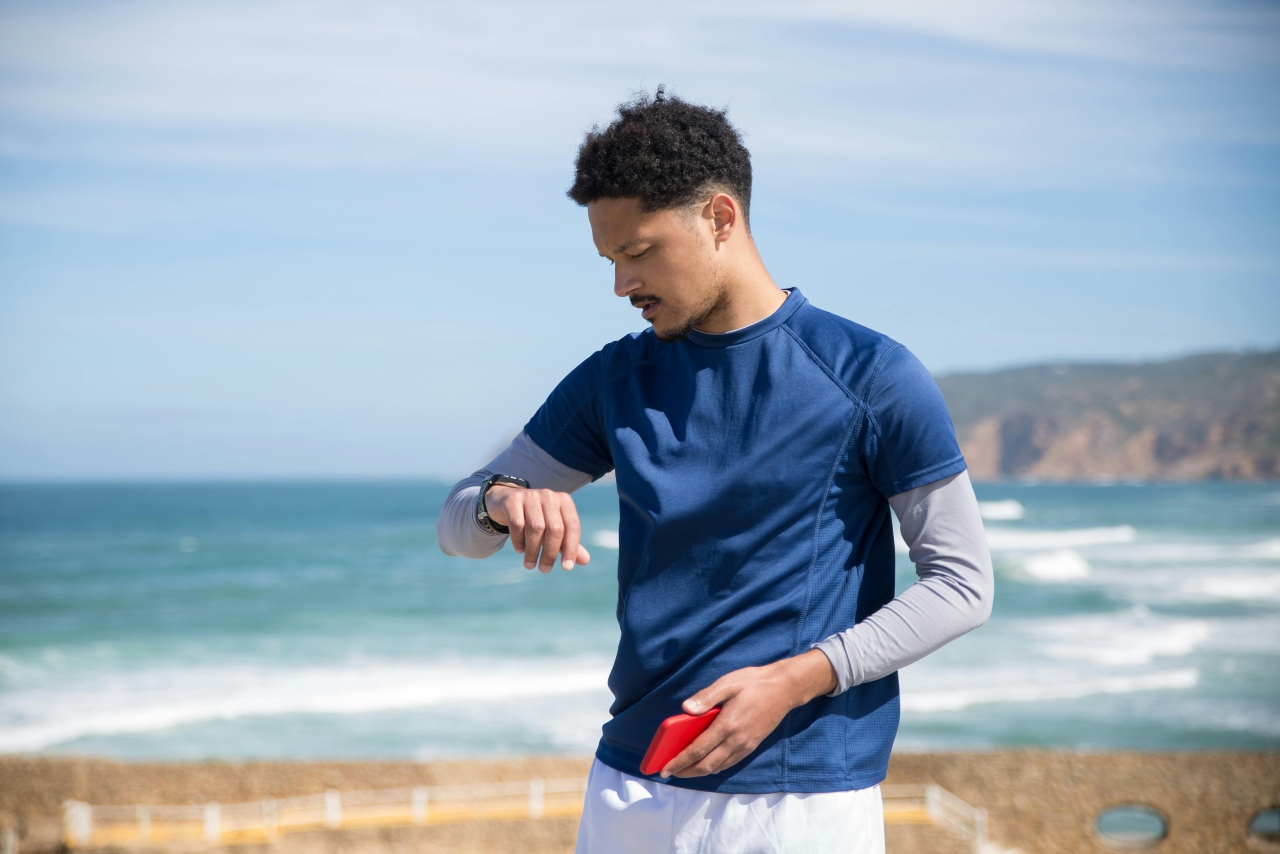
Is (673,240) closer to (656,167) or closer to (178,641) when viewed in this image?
(656,167)

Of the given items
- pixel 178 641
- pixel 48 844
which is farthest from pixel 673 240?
pixel 178 641

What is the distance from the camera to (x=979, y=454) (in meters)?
105

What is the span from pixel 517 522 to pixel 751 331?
410 millimetres

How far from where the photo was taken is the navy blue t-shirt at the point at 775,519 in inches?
55.6

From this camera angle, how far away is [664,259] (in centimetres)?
147

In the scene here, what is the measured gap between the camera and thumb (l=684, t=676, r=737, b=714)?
1318 millimetres

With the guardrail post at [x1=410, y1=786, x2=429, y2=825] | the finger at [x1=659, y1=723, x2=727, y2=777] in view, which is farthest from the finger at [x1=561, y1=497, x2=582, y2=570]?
the guardrail post at [x1=410, y1=786, x2=429, y2=825]

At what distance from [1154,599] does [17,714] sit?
2589 cm

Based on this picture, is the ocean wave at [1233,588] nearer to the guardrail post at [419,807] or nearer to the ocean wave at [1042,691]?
the ocean wave at [1042,691]

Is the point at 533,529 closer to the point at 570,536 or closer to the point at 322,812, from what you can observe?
the point at 570,536

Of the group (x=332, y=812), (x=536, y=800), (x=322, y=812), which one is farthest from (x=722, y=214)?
(x=322, y=812)

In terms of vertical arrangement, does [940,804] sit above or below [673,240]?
below

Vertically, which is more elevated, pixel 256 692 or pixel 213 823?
pixel 213 823

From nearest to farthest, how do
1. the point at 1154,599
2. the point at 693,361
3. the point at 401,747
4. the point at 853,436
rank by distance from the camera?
the point at 853,436 < the point at 693,361 < the point at 401,747 < the point at 1154,599
